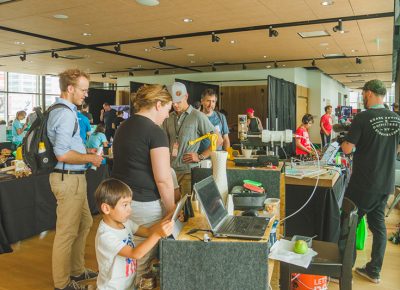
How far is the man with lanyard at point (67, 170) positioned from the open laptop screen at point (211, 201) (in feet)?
3.72

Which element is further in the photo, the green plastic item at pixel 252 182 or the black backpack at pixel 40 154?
the black backpack at pixel 40 154

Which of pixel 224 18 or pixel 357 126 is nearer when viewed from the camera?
pixel 357 126

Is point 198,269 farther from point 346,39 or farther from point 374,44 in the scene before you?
point 374,44

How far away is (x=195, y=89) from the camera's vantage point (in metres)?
12.2

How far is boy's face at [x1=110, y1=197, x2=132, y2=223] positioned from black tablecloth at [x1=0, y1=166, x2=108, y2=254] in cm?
238

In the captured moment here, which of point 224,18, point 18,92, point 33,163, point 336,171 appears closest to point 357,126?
point 336,171

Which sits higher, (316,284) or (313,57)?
(313,57)

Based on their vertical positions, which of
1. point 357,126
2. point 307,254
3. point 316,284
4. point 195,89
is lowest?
point 316,284

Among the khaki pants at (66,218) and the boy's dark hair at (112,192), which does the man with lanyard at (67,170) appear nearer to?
the khaki pants at (66,218)

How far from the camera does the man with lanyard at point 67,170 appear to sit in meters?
2.45

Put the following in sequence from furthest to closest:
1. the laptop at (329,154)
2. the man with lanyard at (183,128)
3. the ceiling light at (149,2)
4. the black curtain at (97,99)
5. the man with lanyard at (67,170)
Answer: the black curtain at (97,99), the ceiling light at (149,2), the laptop at (329,154), the man with lanyard at (183,128), the man with lanyard at (67,170)

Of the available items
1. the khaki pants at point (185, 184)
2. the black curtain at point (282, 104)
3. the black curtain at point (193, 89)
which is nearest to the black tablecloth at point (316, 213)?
the khaki pants at point (185, 184)

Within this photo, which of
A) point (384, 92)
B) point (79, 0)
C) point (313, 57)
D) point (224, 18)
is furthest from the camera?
point (313, 57)

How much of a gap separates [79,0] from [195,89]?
23.4 feet
